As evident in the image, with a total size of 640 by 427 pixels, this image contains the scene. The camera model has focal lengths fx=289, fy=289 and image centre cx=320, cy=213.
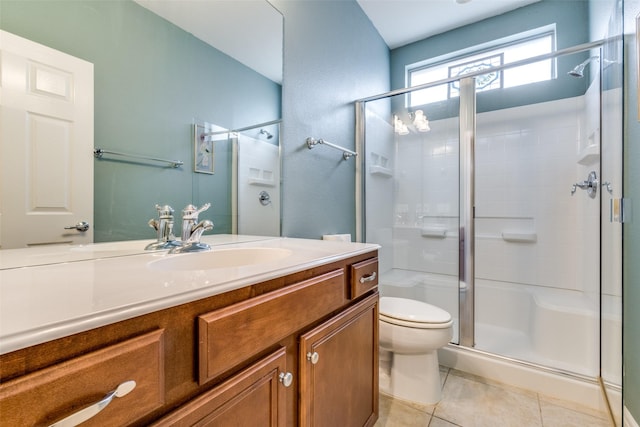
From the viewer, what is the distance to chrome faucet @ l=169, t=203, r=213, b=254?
1001mm

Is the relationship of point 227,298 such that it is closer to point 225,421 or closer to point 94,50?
point 225,421

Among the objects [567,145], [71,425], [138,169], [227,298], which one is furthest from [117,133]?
[567,145]

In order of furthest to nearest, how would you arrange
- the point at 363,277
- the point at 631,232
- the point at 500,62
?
the point at 500,62
the point at 631,232
the point at 363,277

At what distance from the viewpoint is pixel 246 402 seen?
2.02 ft

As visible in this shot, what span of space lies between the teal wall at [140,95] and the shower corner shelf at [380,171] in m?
1.37

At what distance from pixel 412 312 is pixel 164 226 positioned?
127cm

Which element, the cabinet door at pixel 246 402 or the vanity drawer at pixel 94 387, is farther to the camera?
the cabinet door at pixel 246 402

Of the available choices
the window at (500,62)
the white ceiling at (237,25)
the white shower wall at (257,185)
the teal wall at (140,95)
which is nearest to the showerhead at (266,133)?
the white shower wall at (257,185)

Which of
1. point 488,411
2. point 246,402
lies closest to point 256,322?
point 246,402

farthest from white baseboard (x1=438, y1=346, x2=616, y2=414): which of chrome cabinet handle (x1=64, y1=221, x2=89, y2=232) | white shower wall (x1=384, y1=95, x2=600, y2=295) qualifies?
chrome cabinet handle (x1=64, y1=221, x2=89, y2=232)

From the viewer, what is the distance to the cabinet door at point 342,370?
81 centimetres

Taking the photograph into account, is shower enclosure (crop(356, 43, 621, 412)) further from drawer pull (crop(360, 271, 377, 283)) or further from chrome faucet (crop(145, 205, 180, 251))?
chrome faucet (crop(145, 205, 180, 251))

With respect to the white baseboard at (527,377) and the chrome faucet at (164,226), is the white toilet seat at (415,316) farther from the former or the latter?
the chrome faucet at (164,226)

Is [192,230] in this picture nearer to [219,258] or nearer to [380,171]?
[219,258]
